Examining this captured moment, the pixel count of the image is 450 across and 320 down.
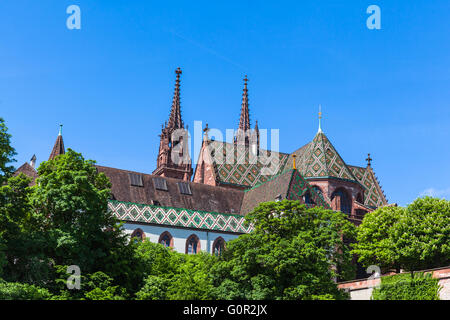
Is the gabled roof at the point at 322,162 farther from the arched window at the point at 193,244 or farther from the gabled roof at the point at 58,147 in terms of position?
the gabled roof at the point at 58,147

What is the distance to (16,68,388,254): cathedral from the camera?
49.0m

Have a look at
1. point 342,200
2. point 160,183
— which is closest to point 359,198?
point 342,200

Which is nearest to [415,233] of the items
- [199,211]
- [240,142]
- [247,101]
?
[199,211]

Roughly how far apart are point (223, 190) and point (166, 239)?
35.8ft

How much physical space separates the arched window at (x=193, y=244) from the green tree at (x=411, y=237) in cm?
1403

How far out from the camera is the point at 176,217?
4984 centimetres

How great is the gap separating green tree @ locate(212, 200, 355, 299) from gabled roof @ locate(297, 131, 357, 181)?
2354 centimetres

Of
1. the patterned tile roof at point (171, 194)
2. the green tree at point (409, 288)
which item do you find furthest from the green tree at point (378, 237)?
the patterned tile roof at point (171, 194)

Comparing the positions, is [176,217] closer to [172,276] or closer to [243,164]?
[172,276]

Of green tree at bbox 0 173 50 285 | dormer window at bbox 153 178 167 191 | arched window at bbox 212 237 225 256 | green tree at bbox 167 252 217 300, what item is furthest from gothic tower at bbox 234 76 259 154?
green tree at bbox 0 173 50 285

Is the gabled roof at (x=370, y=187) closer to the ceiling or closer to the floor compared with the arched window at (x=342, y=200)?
closer to the ceiling

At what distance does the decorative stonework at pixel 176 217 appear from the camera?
47644 millimetres
